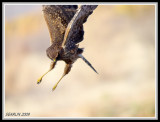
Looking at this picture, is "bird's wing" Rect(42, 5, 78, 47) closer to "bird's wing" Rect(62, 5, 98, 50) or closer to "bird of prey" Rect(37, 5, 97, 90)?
"bird of prey" Rect(37, 5, 97, 90)

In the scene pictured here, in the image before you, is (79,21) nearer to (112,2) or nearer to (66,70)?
(66,70)

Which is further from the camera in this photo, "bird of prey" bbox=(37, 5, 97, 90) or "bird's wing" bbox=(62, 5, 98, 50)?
"bird of prey" bbox=(37, 5, 97, 90)

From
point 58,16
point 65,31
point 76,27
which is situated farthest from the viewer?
point 58,16

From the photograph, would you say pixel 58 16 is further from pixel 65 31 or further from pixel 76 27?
pixel 76 27

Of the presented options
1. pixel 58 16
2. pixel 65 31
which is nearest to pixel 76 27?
pixel 65 31

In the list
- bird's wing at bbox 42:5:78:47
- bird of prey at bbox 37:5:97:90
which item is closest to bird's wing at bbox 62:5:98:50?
bird of prey at bbox 37:5:97:90

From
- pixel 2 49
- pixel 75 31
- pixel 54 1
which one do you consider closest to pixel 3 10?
pixel 2 49
